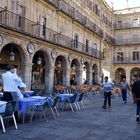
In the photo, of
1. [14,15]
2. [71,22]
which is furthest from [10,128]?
[71,22]

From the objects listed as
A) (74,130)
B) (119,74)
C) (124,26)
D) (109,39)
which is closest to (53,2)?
(74,130)

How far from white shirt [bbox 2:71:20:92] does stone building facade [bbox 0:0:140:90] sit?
8611mm

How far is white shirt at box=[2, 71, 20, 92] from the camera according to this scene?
7848mm

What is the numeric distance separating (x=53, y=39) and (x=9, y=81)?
14615 millimetres

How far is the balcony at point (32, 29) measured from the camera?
650 inches

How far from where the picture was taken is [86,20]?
30.0 meters

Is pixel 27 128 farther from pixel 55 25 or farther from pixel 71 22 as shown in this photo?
pixel 71 22

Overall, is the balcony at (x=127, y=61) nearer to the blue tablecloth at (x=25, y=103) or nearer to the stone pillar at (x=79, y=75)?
the stone pillar at (x=79, y=75)

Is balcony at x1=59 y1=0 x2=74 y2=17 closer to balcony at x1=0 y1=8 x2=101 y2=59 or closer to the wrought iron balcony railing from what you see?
the wrought iron balcony railing

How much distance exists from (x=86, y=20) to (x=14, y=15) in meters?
13.8

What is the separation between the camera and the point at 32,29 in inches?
762

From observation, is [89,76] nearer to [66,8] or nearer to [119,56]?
[66,8]

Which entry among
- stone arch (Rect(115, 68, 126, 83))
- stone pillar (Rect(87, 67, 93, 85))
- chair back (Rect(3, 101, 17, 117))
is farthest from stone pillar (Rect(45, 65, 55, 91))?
stone arch (Rect(115, 68, 126, 83))

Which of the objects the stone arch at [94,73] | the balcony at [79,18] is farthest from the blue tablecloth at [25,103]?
the stone arch at [94,73]
